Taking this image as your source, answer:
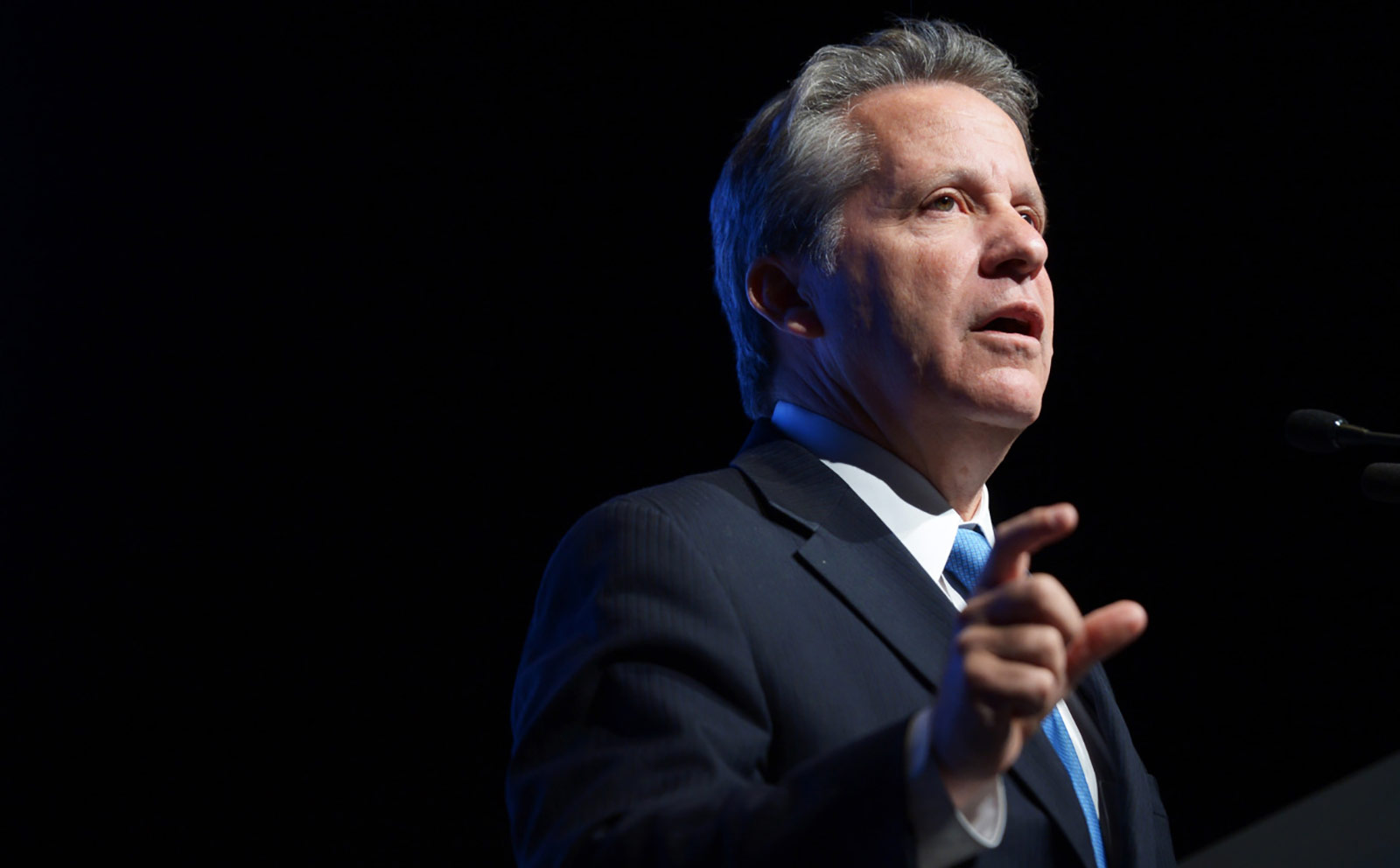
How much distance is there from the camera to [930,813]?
781 mm

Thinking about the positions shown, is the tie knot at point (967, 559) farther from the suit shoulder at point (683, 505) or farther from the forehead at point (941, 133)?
the forehead at point (941, 133)

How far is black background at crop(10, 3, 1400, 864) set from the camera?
7.07 ft

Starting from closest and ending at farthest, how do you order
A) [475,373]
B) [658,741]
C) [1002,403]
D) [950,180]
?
[658,741], [1002,403], [950,180], [475,373]

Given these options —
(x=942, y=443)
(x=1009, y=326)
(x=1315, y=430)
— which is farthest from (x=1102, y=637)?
(x=1315, y=430)

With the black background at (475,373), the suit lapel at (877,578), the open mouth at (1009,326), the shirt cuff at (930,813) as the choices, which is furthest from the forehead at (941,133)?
the black background at (475,373)

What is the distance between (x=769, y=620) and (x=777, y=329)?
66cm

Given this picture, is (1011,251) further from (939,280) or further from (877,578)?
(877,578)

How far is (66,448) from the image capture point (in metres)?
2.14

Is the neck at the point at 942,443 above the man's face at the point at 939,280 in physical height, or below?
below

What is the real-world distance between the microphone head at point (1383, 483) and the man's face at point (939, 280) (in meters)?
0.43

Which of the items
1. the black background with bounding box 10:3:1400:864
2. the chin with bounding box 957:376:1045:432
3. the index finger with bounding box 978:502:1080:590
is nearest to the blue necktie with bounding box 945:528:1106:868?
the chin with bounding box 957:376:1045:432

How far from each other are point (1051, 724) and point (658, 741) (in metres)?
0.58

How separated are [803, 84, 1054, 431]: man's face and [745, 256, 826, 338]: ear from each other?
32 mm

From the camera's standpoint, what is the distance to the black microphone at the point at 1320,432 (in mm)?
1435
